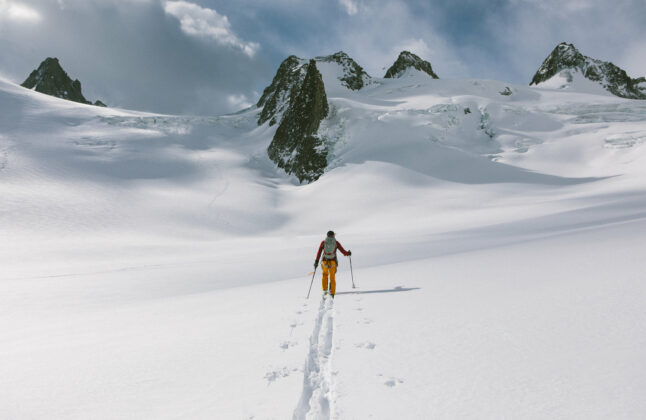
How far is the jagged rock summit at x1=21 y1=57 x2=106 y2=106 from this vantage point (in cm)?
9888

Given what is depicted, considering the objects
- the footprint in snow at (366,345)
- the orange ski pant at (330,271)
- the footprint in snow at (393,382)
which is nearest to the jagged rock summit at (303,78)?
the orange ski pant at (330,271)

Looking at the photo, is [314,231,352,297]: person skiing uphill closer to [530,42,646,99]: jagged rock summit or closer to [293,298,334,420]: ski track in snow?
[293,298,334,420]: ski track in snow

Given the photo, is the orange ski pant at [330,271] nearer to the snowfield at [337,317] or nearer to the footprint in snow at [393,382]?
the snowfield at [337,317]

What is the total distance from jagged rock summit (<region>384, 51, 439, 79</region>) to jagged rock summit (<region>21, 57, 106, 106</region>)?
324 ft

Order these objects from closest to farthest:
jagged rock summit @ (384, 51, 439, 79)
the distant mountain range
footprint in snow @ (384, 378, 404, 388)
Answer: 1. footprint in snow @ (384, 378, 404, 388)
2. the distant mountain range
3. jagged rock summit @ (384, 51, 439, 79)

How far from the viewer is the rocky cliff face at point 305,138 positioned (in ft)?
146

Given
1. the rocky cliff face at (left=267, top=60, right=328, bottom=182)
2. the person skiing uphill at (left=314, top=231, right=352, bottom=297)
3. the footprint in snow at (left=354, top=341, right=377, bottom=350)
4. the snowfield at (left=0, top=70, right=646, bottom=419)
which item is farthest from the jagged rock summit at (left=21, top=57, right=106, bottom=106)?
the footprint in snow at (left=354, top=341, right=377, bottom=350)

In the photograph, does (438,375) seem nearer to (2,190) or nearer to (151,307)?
(151,307)

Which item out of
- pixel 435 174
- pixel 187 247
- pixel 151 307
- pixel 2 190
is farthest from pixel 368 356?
pixel 2 190

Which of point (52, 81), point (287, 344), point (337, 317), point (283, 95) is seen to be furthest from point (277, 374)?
point (52, 81)

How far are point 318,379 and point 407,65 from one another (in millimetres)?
105262

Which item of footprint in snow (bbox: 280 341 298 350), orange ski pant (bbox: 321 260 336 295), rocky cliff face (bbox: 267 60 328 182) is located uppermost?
rocky cliff face (bbox: 267 60 328 182)

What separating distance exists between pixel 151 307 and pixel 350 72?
85671mm

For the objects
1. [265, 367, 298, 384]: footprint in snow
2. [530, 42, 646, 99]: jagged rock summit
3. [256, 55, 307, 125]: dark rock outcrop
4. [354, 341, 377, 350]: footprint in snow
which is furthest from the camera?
[530, 42, 646, 99]: jagged rock summit
